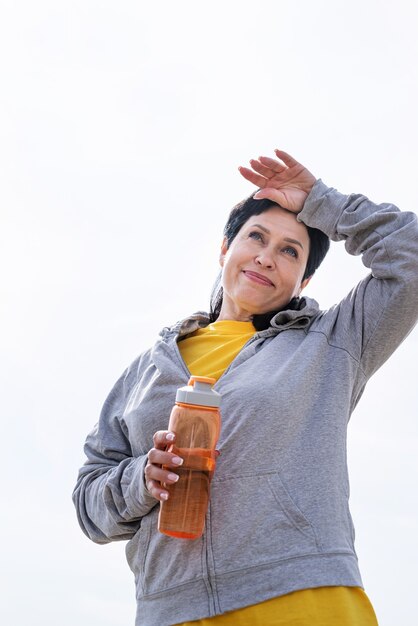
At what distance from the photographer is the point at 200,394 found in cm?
267

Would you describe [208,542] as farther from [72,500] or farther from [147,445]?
[72,500]

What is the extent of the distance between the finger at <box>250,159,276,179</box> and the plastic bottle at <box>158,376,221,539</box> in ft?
3.61

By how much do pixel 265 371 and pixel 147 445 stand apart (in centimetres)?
54

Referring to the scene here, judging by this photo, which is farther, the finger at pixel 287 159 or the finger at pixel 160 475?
the finger at pixel 287 159

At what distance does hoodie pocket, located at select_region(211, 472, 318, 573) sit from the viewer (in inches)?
107

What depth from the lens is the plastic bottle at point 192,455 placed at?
2.68 m

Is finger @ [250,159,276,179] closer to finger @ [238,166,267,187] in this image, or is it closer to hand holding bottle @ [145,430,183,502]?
finger @ [238,166,267,187]

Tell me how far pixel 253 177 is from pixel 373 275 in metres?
0.70

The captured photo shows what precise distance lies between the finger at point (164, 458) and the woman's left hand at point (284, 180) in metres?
1.21

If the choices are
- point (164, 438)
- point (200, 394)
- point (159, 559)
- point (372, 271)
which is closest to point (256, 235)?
point (372, 271)

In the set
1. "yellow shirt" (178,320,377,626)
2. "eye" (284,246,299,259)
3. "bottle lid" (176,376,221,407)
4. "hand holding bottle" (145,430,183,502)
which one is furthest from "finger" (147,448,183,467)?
"eye" (284,246,299,259)

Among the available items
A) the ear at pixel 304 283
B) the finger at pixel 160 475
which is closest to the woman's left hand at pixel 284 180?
the ear at pixel 304 283

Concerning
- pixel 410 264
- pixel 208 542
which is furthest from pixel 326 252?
pixel 208 542

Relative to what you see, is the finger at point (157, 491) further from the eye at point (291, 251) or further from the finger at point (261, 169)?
the finger at point (261, 169)
